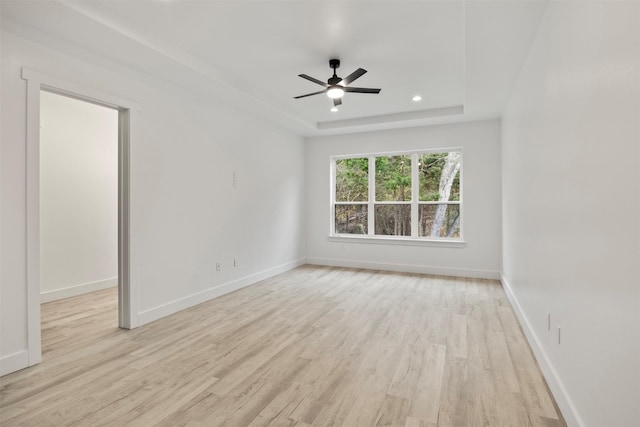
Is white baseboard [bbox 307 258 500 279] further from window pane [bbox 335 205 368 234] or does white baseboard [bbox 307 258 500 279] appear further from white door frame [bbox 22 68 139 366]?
white door frame [bbox 22 68 139 366]

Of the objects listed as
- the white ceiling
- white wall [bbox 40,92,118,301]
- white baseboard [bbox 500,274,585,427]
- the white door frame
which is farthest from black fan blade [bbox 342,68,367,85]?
white wall [bbox 40,92,118,301]

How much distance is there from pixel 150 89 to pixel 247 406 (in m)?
3.16

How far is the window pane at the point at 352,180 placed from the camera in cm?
640

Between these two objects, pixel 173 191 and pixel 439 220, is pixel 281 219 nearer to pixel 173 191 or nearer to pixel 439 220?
pixel 173 191

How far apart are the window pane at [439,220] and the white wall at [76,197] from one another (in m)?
5.09

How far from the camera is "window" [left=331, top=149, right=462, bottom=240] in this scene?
5715 mm

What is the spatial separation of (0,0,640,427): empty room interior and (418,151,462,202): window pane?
1.6 inches

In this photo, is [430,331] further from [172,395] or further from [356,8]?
[356,8]

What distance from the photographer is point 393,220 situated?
6.14 m

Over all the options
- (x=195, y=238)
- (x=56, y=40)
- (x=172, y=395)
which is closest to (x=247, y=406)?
(x=172, y=395)

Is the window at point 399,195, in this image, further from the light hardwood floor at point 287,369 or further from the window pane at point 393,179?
the light hardwood floor at point 287,369

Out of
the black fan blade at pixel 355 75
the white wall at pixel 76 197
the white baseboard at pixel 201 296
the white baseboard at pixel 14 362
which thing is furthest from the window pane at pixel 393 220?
the white baseboard at pixel 14 362

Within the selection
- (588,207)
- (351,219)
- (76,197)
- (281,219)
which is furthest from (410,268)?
(76,197)

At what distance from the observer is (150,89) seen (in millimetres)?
3428
